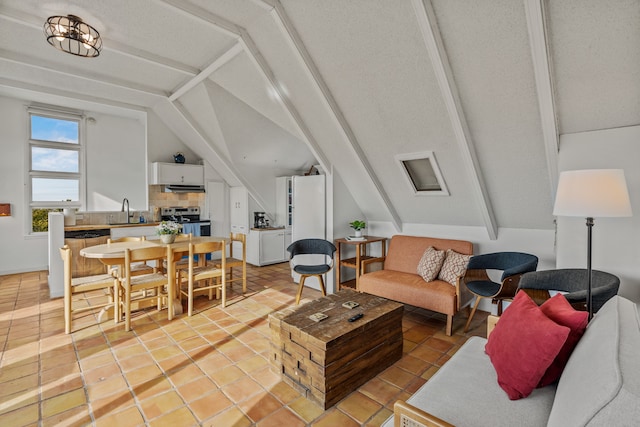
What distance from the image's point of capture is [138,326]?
3.20 metres

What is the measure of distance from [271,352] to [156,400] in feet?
2.59

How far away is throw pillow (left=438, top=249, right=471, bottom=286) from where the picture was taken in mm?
3289

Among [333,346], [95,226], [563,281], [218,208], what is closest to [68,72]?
[95,226]

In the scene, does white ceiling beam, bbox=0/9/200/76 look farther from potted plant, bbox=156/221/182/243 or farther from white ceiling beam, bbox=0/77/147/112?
white ceiling beam, bbox=0/77/147/112

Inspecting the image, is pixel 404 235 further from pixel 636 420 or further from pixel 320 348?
pixel 636 420

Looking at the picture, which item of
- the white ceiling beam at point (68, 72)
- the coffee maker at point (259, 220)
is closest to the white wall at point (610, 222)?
the coffee maker at point (259, 220)

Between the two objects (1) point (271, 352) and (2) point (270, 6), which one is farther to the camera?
(2) point (270, 6)

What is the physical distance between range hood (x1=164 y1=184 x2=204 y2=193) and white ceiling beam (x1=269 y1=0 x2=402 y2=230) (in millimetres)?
4012

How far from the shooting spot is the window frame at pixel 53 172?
5.43m

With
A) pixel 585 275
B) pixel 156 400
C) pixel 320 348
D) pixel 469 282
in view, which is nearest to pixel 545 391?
pixel 320 348

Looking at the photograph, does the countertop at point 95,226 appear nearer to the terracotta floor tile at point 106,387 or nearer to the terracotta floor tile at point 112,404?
the terracotta floor tile at point 106,387

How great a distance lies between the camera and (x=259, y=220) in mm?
6418

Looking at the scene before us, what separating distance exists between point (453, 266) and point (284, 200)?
3.73 metres

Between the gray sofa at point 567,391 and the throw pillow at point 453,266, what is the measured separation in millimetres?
1527
